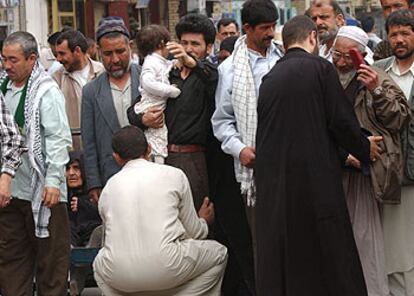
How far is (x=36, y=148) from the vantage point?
8141 millimetres

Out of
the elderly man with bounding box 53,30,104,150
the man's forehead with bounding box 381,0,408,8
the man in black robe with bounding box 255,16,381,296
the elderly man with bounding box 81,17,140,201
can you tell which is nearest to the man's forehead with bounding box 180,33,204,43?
the elderly man with bounding box 81,17,140,201

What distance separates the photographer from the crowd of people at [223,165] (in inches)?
276

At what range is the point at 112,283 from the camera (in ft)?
24.2

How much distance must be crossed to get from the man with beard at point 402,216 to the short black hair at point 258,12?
2.83ft

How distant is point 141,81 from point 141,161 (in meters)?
0.80

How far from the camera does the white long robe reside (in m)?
7.29

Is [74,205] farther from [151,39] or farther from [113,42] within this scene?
[151,39]

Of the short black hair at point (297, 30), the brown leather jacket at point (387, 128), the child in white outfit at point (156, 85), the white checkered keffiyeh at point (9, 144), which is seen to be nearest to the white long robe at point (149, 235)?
the child in white outfit at point (156, 85)

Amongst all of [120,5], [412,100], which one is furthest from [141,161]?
[120,5]

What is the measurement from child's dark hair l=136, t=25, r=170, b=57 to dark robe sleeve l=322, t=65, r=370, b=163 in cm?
169

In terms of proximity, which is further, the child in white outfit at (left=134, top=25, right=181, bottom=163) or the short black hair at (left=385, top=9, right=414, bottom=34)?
the child in white outfit at (left=134, top=25, right=181, bottom=163)

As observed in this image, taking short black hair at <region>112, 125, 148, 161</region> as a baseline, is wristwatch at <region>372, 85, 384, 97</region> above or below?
above

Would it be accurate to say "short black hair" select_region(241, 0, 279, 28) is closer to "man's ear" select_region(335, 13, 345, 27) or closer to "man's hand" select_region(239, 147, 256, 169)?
"man's hand" select_region(239, 147, 256, 169)

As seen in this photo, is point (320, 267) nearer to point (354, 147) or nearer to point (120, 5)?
point (354, 147)
